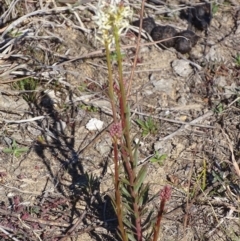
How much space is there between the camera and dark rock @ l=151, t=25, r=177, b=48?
400 cm

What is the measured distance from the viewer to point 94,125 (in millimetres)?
3445

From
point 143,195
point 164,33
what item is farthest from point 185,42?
point 143,195

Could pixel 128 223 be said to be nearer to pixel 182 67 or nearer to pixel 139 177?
pixel 139 177

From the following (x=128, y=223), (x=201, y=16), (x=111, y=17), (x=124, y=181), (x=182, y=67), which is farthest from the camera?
(x=201, y=16)

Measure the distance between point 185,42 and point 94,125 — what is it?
3.08ft

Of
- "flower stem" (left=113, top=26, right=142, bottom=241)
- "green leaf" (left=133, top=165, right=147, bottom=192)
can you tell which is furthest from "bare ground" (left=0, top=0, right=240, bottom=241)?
"green leaf" (left=133, top=165, right=147, bottom=192)

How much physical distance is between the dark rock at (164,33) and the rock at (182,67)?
142 mm

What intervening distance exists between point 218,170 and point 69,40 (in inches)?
55.1

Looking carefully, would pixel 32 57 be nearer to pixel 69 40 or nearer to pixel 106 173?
pixel 69 40

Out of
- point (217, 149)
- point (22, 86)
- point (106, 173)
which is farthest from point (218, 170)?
point (22, 86)

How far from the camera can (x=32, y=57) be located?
3.71 m

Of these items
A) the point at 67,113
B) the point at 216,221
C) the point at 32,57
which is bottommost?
the point at 216,221

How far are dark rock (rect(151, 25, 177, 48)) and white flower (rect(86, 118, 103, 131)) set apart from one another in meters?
0.85

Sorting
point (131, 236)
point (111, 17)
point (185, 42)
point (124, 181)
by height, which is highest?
point (111, 17)
